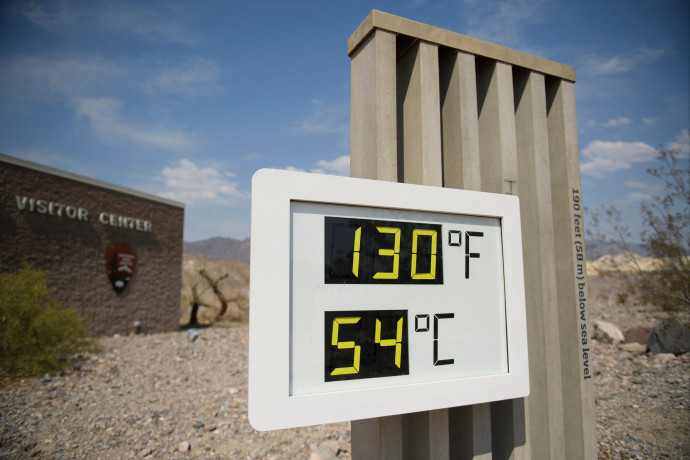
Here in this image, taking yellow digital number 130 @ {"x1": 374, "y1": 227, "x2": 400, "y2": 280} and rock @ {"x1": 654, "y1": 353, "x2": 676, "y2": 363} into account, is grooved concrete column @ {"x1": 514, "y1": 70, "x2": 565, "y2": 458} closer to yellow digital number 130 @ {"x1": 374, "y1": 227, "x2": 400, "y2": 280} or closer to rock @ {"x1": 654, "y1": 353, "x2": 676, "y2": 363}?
yellow digital number 130 @ {"x1": 374, "y1": 227, "x2": 400, "y2": 280}

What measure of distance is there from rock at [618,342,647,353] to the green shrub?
10.7 m

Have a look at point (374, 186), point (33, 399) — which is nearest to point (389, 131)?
point (374, 186)

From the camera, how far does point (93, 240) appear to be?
11.8 m

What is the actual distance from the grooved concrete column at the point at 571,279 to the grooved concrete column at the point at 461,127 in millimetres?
773

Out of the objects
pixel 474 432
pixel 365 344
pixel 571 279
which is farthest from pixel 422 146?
pixel 474 432

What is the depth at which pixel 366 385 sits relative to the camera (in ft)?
5.35

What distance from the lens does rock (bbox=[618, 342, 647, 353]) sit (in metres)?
7.83

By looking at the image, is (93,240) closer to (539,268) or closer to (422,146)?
(422,146)

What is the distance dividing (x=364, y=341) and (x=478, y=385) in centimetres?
59

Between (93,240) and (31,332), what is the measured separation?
15.8ft

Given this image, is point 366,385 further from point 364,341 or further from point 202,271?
point 202,271

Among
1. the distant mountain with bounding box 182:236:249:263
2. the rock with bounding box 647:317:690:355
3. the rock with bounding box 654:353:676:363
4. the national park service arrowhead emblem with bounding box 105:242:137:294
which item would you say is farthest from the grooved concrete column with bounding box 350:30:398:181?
the distant mountain with bounding box 182:236:249:263

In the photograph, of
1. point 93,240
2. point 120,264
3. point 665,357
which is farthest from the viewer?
point 120,264

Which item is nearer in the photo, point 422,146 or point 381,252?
point 381,252
